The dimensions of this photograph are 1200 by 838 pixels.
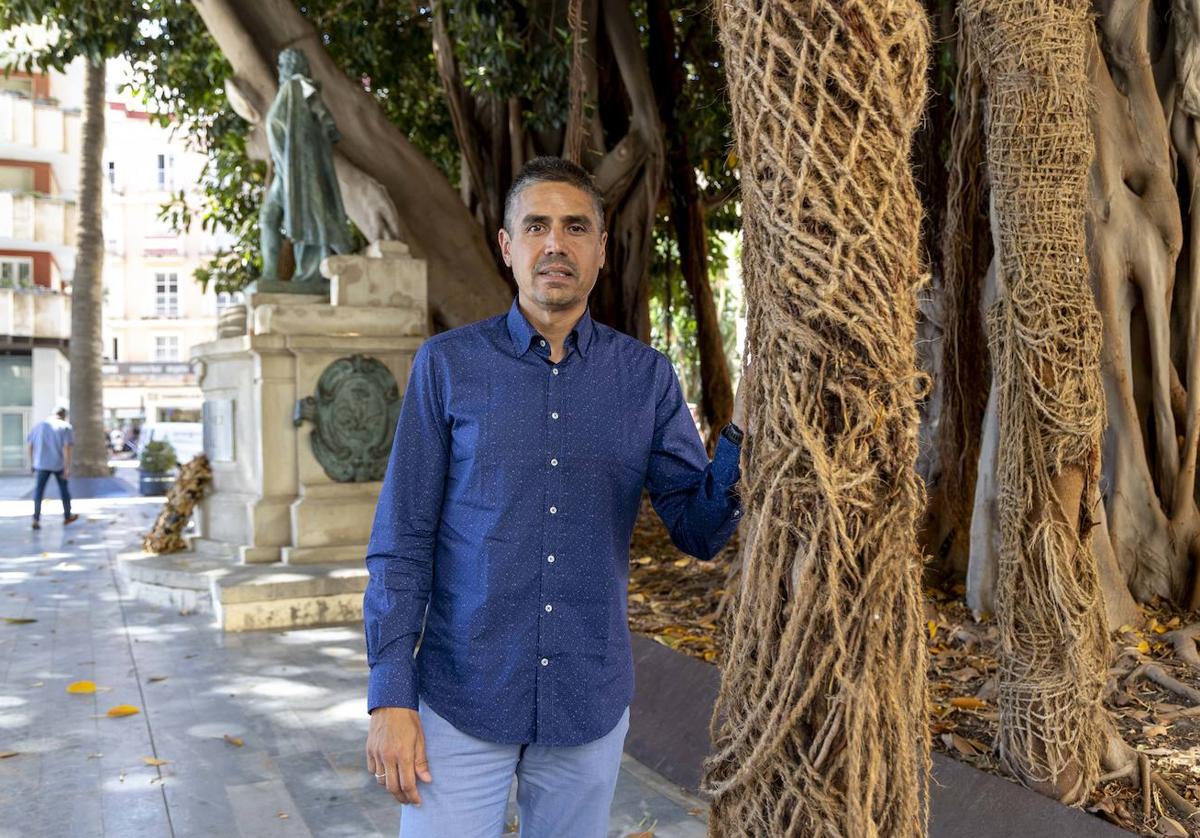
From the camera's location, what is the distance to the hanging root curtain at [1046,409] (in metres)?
2.94

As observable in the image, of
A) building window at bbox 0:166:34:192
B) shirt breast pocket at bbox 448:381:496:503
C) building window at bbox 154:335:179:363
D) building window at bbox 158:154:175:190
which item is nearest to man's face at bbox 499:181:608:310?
shirt breast pocket at bbox 448:381:496:503

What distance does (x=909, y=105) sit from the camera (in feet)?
4.82

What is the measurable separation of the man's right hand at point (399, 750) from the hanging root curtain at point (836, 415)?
23.8 inches

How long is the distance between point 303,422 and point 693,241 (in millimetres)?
4610

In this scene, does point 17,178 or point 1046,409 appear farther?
point 17,178

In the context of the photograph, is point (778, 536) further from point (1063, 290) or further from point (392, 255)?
point (392, 255)

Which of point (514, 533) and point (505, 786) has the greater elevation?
point (514, 533)

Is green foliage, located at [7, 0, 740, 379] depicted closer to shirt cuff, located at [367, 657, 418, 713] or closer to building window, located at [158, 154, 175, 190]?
shirt cuff, located at [367, 657, 418, 713]

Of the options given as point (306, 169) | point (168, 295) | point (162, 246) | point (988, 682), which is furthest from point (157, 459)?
point (162, 246)

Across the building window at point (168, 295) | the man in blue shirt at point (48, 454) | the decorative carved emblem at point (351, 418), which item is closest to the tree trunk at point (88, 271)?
the man in blue shirt at point (48, 454)

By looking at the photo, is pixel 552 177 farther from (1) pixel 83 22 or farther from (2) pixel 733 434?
(1) pixel 83 22

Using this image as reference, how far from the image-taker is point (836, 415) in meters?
1.45

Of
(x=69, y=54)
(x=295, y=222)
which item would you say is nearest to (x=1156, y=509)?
(x=295, y=222)

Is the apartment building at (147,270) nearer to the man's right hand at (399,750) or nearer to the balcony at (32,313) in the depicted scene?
the balcony at (32,313)
